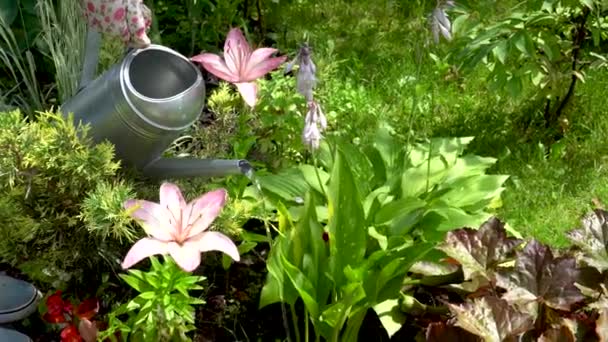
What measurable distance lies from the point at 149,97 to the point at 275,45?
6.66 ft

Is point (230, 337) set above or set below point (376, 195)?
below

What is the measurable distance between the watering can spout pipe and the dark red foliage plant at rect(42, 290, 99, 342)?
1.19ft

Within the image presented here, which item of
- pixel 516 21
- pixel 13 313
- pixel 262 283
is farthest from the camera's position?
pixel 516 21

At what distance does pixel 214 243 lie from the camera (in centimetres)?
184

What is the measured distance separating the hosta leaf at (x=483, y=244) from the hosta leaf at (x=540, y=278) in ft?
0.32

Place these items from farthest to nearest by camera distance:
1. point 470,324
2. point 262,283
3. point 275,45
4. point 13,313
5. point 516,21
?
point 275,45 → point 516,21 → point 262,283 → point 13,313 → point 470,324

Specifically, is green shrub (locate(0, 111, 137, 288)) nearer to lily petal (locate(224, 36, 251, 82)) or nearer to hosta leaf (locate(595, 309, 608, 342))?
lily petal (locate(224, 36, 251, 82))

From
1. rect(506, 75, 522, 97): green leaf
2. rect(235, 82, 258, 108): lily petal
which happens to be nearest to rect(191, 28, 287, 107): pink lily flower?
rect(235, 82, 258, 108): lily petal

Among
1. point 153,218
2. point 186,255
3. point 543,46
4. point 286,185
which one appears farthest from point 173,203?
point 543,46

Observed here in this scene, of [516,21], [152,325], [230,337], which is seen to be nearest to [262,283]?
[230,337]

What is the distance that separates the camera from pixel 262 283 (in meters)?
2.52

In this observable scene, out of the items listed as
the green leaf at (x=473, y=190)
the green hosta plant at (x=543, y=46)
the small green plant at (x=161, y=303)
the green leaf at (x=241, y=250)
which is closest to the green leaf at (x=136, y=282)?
the small green plant at (x=161, y=303)

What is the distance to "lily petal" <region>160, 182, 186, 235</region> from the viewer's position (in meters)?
1.88

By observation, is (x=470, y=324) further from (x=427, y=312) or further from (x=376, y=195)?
(x=376, y=195)
